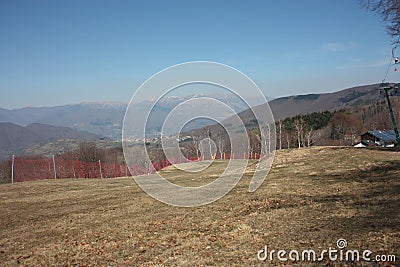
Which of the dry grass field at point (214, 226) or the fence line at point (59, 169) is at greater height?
the dry grass field at point (214, 226)

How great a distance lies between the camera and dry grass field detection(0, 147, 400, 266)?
7.97m

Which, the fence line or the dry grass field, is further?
the fence line

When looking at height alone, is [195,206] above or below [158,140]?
below

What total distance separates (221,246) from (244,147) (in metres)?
7.88

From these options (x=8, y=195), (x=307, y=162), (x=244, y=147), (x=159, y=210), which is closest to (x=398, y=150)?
(x=307, y=162)

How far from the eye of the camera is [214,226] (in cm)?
1075

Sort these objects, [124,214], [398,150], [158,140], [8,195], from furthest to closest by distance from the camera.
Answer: [398,150]
[8,195]
[124,214]
[158,140]

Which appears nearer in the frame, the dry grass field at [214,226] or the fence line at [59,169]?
the dry grass field at [214,226]

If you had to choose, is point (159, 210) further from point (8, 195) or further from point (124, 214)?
point (8, 195)

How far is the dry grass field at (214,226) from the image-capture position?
7.97 metres

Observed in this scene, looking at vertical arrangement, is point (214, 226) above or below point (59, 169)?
above

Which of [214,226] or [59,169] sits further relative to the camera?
[59,169]

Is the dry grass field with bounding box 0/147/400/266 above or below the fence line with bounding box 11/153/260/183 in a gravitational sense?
above

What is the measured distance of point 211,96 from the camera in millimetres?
12570
